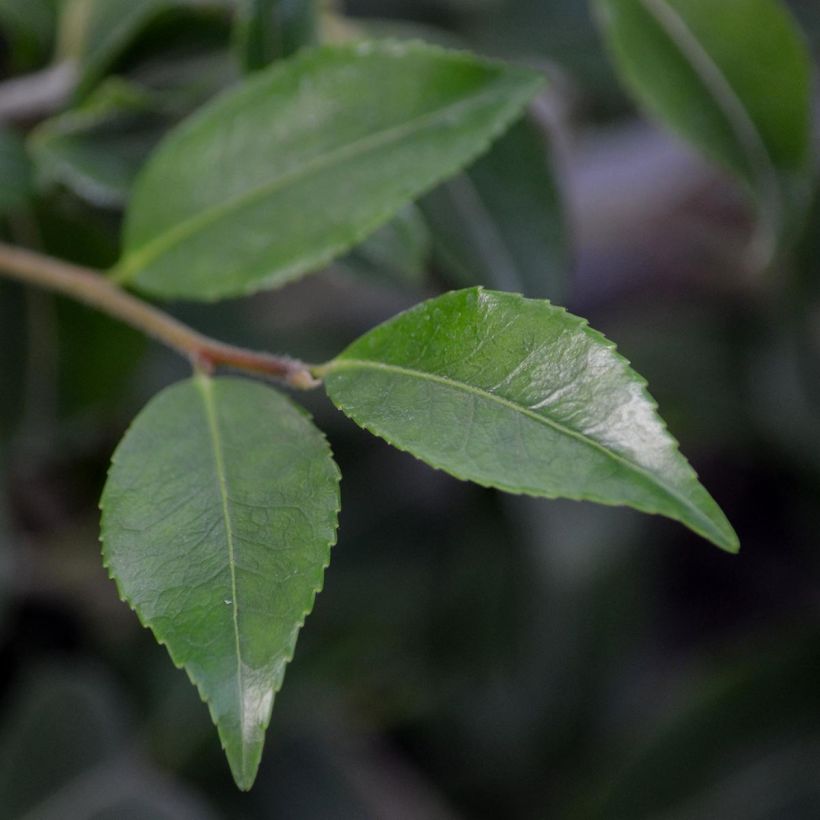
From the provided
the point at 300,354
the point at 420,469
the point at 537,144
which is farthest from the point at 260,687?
the point at 420,469

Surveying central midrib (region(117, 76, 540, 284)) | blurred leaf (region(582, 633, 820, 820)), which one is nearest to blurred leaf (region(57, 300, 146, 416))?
central midrib (region(117, 76, 540, 284))

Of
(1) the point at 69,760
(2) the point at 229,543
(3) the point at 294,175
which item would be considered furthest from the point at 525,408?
(1) the point at 69,760

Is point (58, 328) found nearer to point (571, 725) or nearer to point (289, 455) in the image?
point (289, 455)

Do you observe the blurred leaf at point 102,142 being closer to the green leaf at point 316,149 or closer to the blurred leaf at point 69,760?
the green leaf at point 316,149

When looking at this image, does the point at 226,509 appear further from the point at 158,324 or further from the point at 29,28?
the point at 29,28

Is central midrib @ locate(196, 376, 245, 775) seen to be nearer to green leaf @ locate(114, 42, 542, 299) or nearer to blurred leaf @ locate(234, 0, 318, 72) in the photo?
green leaf @ locate(114, 42, 542, 299)

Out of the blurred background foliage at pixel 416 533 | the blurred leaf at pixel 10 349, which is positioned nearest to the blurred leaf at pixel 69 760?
the blurred background foliage at pixel 416 533
